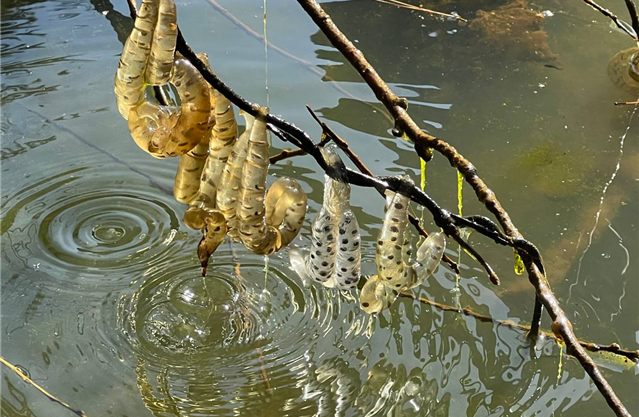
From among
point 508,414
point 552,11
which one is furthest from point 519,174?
point 552,11

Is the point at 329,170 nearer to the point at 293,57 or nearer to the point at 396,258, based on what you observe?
the point at 396,258

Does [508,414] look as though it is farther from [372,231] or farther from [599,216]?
[599,216]

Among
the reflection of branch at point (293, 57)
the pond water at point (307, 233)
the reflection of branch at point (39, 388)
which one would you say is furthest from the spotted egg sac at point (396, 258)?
the reflection of branch at point (293, 57)

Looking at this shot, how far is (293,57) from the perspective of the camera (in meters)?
2.49

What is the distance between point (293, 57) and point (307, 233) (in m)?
0.85

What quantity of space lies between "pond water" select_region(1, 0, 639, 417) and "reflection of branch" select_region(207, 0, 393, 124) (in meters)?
0.01

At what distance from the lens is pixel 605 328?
1646mm

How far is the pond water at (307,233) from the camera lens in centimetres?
150

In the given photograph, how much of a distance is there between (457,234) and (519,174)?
1157mm

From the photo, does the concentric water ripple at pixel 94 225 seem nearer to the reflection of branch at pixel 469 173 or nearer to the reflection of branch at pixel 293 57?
the reflection of branch at pixel 293 57

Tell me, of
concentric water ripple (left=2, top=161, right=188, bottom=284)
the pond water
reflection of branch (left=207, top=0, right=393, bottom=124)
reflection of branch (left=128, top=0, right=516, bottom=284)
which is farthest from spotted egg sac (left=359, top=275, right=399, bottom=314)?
reflection of branch (left=207, top=0, right=393, bottom=124)

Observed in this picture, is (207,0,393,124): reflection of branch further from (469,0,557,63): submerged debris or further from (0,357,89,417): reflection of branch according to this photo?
(0,357,89,417): reflection of branch

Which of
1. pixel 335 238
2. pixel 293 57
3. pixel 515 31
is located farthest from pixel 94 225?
pixel 515 31

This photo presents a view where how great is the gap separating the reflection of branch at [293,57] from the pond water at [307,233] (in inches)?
0.5
